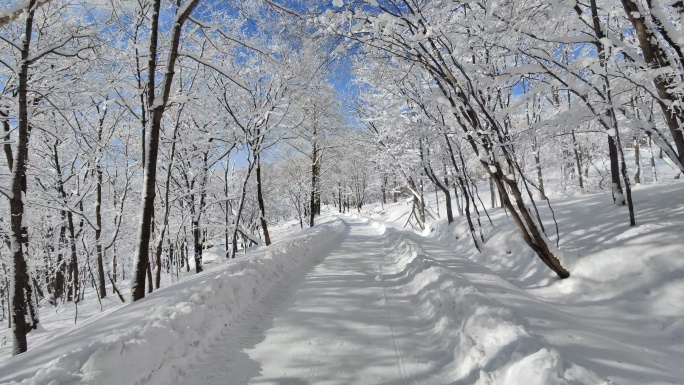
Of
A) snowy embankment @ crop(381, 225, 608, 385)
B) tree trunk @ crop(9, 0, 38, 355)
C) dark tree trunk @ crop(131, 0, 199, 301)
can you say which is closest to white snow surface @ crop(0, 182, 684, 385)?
snowy embankment @ crop(381, 225, 608, 385)

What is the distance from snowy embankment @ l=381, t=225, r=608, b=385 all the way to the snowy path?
27 centimetres

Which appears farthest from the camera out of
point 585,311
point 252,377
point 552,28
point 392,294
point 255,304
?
point 392,294

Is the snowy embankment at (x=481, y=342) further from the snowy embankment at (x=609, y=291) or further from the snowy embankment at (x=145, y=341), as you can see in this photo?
the snowy embankment at (x=145, y=341)

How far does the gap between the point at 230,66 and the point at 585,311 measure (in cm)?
1540

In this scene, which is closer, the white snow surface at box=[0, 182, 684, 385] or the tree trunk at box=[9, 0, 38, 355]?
the white snow surface at box=[0, 182, 684, 385]

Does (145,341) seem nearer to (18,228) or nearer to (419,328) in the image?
(419,328)

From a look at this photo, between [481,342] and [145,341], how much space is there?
3559 millimetres

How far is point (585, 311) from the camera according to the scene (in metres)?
4.89

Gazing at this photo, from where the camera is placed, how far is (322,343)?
13.5 ft

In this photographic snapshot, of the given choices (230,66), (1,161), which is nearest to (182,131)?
(230,66)

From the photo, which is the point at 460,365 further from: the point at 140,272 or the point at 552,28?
the point at 140,272

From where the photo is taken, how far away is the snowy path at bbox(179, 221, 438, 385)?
342 cm

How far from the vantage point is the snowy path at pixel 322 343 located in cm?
342

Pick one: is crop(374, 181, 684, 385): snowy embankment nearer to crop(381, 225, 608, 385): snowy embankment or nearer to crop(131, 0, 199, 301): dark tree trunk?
crop(381, 225, 608, 385): snowy embankment
